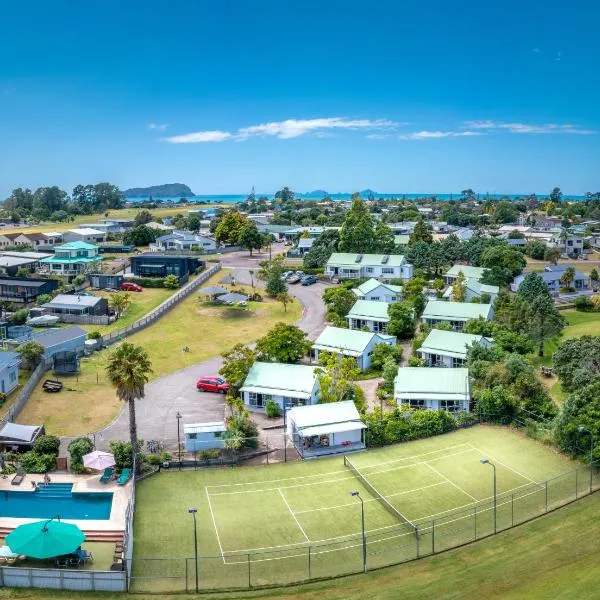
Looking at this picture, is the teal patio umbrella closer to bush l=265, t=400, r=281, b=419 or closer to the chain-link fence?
the chain-link fence

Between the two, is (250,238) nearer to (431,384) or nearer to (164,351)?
(164,351)

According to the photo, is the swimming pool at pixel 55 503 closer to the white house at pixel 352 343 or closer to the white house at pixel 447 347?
the white house at pixel 352 343

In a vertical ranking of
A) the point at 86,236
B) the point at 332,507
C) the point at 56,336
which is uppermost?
the point at 86,236

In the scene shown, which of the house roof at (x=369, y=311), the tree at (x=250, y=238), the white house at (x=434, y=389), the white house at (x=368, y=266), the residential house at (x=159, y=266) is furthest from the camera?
the tree at (x=250, y=238)

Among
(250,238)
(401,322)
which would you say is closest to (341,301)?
(401,322)

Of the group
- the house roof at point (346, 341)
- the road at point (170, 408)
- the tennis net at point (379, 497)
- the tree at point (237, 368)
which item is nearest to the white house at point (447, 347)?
the house roof at point (346, 341)

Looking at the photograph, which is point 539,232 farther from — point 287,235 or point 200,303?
point 200,303

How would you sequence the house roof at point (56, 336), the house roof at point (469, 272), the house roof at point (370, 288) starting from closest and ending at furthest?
the house roof at point (56, 336), the house roof at point (370, 288), the house roof at point (469, 272)
